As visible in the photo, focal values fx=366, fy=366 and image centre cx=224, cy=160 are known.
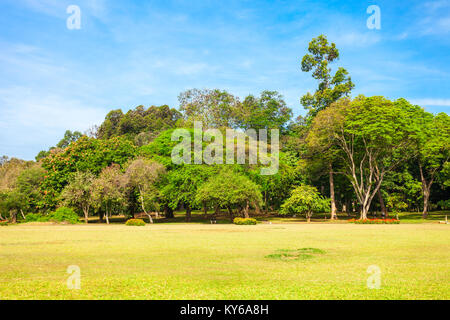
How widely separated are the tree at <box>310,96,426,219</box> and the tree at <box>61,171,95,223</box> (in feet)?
96.9

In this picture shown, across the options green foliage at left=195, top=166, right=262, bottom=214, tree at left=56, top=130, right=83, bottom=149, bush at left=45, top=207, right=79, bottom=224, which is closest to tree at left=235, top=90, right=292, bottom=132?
green foliage at left=195, top=166, right=262, bottom=214

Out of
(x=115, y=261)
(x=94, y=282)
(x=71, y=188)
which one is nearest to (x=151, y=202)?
(x=71, y=188)

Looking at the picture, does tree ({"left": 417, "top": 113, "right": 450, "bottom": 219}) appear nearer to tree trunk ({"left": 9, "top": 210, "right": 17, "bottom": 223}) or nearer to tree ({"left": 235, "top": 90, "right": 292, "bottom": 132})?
tree ({"left": 235, "top": 90, "right": 292, "bottom": 132})

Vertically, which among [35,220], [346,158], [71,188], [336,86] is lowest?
[35,220]

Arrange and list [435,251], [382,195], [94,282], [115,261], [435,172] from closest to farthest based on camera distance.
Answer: [94,282], [115,261], [435,251], [435,172], [382,195]

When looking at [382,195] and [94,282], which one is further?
[382,195]

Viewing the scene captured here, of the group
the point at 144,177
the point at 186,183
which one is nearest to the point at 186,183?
the point at 186,183

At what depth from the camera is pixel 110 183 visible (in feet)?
146

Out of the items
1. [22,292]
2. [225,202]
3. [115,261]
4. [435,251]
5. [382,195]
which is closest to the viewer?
[22,292]

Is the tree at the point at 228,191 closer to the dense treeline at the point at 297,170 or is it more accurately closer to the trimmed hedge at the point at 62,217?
the dense treeline at the point at 297,170

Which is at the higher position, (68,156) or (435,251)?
(68,156)

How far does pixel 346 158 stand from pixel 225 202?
20.5m

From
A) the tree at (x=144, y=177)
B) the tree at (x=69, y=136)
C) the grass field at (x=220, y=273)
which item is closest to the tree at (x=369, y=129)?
the tree at (x=144, y=177)

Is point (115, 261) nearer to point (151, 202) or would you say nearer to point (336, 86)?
point (151, 202)
